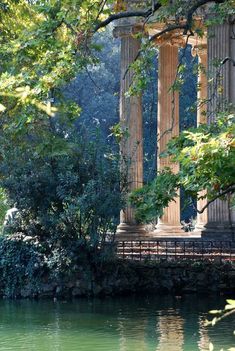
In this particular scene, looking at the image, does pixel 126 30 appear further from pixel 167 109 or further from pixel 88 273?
pixel 88 273

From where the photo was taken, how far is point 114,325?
30.6m

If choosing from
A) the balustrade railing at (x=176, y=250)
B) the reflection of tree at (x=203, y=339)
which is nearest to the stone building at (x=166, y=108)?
the balustrade railing at (x=176, y=250)

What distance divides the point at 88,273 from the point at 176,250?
547cm

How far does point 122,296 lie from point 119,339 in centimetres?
1216

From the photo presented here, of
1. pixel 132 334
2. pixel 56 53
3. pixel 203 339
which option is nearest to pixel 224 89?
pixel 132 334

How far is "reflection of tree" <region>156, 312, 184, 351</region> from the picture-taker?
26.2 metres

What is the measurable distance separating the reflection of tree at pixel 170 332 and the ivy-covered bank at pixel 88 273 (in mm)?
7581

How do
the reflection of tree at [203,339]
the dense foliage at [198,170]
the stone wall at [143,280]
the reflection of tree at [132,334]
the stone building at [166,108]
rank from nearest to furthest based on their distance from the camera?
the dense foliage at [198,170], the reflection of tree at [203,339], the reflection of tree at [132,334], the stone wall at [143,280], the stone building at [166,108]

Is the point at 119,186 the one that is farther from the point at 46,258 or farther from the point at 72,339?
the point at 72,339

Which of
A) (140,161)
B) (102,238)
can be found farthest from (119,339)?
(140,161)

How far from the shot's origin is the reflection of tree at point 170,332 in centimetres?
2622

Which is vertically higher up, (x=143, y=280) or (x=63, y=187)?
(x=63, y=187)

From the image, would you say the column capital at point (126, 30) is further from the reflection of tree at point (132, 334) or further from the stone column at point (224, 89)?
the reflection of tree at point (132, 334)

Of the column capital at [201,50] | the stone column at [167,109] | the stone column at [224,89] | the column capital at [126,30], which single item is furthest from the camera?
the column capital at [201,50]
